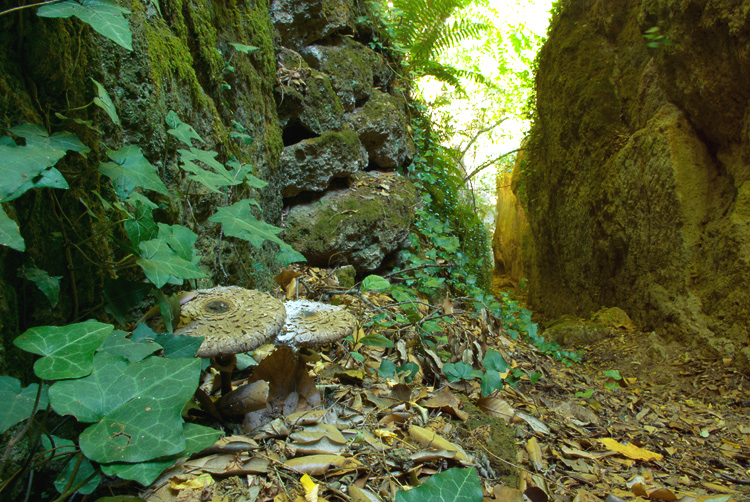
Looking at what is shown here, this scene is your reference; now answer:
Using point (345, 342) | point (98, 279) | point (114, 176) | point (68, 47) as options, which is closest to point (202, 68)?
point (68, 47)

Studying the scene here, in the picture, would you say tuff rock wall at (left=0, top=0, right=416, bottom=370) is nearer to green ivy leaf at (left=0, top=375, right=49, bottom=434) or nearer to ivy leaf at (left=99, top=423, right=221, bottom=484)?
green ivy leaf at (left=0, top=375, right=49, bottom=434)

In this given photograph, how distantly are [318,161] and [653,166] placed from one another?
3485 millimetres

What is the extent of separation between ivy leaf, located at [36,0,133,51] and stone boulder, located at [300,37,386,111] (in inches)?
169

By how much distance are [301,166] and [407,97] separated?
3.54 metres

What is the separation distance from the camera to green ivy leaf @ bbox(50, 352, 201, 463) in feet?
2.64

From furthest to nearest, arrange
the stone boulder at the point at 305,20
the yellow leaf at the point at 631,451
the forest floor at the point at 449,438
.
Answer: the stone boulder at the point at 305,20, the yellow leaf at the point at 631,451, the forest floor at the point at 449,438

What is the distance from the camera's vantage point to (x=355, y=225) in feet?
14.4

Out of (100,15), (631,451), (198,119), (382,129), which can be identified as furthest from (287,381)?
(382,129)

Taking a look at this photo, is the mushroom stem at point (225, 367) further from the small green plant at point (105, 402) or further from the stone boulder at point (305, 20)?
the stone boulder at point (305, 20)

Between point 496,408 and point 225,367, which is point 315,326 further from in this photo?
point 496,408

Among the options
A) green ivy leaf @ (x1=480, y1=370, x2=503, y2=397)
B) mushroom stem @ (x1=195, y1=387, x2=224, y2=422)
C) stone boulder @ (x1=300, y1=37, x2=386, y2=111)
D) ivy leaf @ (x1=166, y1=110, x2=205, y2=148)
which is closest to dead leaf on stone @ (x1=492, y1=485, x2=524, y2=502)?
green ivy leaf @ (x1=480, y1=370, x2=503, y2=397)

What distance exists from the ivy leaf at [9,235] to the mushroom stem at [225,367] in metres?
0.84

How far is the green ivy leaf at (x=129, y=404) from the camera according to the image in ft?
2.64

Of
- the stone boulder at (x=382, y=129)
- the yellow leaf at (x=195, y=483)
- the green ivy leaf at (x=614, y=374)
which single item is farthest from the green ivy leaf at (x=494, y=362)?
the stone boulder at (x=382, y=129)
